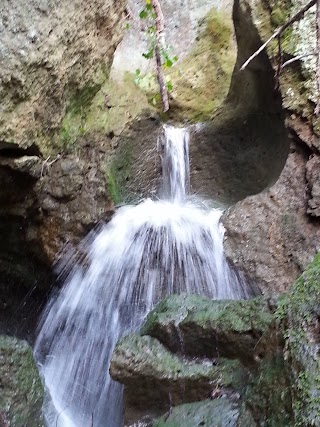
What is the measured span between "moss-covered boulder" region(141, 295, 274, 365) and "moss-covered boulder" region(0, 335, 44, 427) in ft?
2.81

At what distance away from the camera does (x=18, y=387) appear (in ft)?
10.5

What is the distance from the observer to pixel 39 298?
189 inches

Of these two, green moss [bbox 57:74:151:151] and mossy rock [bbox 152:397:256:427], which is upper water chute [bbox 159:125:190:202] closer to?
green moss [bbox 57:74:151:151]

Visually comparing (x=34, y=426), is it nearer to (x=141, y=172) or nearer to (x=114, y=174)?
(x=114, y=174)

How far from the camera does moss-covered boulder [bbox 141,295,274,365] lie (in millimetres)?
2900

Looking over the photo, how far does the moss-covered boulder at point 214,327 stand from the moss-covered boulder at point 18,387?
2.81 ft

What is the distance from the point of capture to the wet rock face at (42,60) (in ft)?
11.8

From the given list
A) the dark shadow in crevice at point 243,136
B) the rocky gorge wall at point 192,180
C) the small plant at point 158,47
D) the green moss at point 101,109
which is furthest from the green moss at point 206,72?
the green moss at point 101,109

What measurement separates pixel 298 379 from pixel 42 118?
124 inches

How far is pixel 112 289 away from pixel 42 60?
2125mm

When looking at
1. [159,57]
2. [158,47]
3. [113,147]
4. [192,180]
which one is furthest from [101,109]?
[159,57]

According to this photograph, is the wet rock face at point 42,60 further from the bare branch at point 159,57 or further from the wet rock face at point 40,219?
the bare branch at point 159,57

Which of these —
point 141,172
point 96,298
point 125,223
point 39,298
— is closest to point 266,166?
point 141,172

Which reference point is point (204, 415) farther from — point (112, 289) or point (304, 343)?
point (112, 289)
